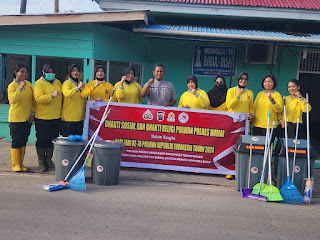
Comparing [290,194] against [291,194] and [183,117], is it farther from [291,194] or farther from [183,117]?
[183,117]

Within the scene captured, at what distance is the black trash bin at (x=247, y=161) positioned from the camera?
6.34 metres

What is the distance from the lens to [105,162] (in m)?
6.34

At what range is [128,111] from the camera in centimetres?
740

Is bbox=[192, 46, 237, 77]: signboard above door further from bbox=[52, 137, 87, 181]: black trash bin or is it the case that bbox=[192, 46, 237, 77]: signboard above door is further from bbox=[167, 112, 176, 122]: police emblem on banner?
bbox=[52, 137, 87, 181]: black trash bin

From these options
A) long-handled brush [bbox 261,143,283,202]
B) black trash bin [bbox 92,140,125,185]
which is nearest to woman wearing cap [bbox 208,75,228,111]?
long-handled brush [bbox 261,143,283,202]

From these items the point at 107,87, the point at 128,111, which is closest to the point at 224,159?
the point at 128,111

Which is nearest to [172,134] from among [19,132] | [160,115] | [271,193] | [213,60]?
[160,115]

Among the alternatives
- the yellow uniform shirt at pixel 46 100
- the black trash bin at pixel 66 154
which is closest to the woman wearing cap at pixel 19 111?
the yellow uniform shirt at pixel 46 100

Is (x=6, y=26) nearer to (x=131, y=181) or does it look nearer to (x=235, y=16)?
(x=131, y=181)

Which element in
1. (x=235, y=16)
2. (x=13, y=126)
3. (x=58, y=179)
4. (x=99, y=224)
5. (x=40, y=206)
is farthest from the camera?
(x=235, y=16)

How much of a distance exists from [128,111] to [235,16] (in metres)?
5.18

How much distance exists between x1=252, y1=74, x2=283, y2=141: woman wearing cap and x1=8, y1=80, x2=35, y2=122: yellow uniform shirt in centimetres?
421

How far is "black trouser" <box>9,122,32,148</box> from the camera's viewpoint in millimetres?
6938

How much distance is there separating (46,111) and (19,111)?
470mm
